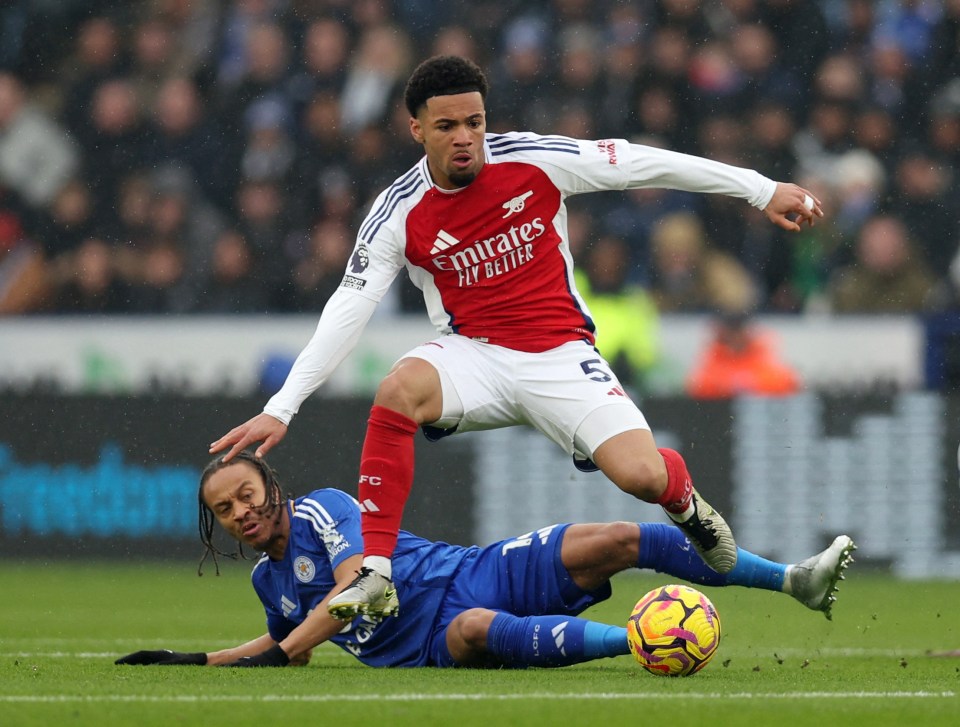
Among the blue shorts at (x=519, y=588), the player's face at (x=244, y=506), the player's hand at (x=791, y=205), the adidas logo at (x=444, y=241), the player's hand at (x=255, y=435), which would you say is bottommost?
the blue shorts at (x=519, y=588)

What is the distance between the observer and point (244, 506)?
602 centimetres

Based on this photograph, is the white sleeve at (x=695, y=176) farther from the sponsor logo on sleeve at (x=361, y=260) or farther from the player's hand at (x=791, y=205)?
the sponsor logo on sleeve at (x=361, y=260)

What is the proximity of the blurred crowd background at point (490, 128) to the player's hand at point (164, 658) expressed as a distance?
21.5ft

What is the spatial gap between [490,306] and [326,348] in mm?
647

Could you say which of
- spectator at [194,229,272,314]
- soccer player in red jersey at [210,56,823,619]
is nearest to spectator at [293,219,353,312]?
spectator at [194,229,272,314]

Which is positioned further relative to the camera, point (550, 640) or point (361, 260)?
point (361, 260)

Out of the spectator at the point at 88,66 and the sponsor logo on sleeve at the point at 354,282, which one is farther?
the spectator at the point at 88,66

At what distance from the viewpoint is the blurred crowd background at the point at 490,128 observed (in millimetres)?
12492

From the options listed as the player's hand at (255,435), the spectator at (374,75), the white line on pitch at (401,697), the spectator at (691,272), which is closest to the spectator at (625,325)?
the spectator at (691,272)

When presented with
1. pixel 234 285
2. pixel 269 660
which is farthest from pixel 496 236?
pixel 234 285

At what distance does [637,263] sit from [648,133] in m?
1.39

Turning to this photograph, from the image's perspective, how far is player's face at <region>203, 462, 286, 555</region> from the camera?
602 centimetres

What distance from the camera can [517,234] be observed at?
6.11 metres

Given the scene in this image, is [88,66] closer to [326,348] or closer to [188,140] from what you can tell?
[188,140]
